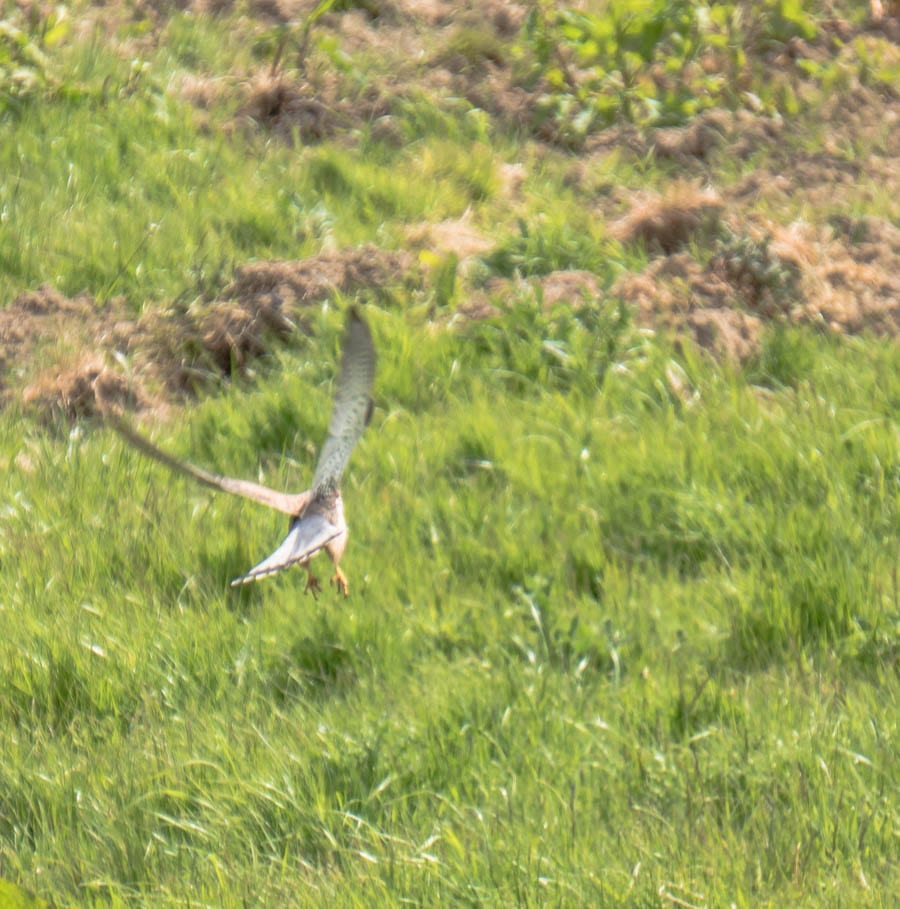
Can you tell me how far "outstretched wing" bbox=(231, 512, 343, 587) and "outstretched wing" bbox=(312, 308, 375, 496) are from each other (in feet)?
0.51

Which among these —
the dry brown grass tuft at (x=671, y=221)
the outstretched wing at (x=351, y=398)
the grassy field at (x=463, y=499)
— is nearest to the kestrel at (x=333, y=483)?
the outstretched wing at (x=351, y=398)

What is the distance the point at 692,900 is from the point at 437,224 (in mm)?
4098

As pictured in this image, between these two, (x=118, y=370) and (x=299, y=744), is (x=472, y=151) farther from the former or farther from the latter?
(x=299, y=744)

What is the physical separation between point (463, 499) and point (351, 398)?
3.03 ft

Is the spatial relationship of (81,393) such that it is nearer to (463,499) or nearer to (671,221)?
(463,499)

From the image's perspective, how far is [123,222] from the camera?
6691mm

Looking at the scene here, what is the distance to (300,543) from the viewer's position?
11.7 ft

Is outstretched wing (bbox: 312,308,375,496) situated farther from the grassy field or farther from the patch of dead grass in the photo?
the patch of dead grass

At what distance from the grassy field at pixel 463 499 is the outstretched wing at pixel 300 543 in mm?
480

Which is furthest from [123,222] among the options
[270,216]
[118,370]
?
[118,370]

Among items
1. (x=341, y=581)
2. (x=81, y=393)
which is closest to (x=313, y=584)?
(x=341, y=581)

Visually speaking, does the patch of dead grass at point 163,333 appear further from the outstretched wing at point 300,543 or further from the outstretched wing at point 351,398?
the outstretched wing at point 300,543

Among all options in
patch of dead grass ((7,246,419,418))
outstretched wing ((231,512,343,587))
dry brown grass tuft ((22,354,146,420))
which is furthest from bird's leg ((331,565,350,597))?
dry brown grass tuft ((22,354,146,420))

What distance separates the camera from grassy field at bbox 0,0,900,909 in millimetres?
3340
